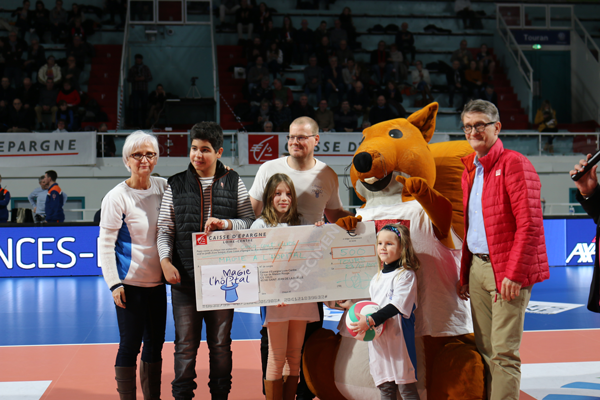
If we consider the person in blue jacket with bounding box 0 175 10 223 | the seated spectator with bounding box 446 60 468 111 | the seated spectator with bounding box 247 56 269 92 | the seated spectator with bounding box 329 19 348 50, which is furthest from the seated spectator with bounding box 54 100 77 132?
the seated spectator with bounding box 446 60 468 111

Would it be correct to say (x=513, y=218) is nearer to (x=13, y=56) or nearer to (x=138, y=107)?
(x=138, y=107)

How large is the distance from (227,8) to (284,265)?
52.0 feet

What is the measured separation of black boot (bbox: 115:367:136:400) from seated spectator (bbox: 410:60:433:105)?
13.3 metres

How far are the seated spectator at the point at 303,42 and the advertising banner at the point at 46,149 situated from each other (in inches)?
278

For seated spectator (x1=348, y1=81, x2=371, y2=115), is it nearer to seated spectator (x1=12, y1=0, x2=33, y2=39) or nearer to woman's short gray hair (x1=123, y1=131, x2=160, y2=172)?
seated spectator (x1=12, y1=0, x2=33, y2=39)

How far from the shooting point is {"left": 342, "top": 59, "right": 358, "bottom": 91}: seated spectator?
15555mm

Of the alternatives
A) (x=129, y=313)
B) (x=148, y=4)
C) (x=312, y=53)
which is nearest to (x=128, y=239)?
(x=129, y=313)

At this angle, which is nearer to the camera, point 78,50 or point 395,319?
point 395,319

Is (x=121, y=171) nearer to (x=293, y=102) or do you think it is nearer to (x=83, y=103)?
(x=83, y=103)

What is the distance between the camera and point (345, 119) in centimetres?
1368

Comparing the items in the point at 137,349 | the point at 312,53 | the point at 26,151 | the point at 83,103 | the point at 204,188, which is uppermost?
the point at 312,53

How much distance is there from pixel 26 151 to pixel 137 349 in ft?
33.8

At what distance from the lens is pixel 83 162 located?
40.2 feet

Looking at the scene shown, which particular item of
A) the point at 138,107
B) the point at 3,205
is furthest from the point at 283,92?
the point at 3,205
